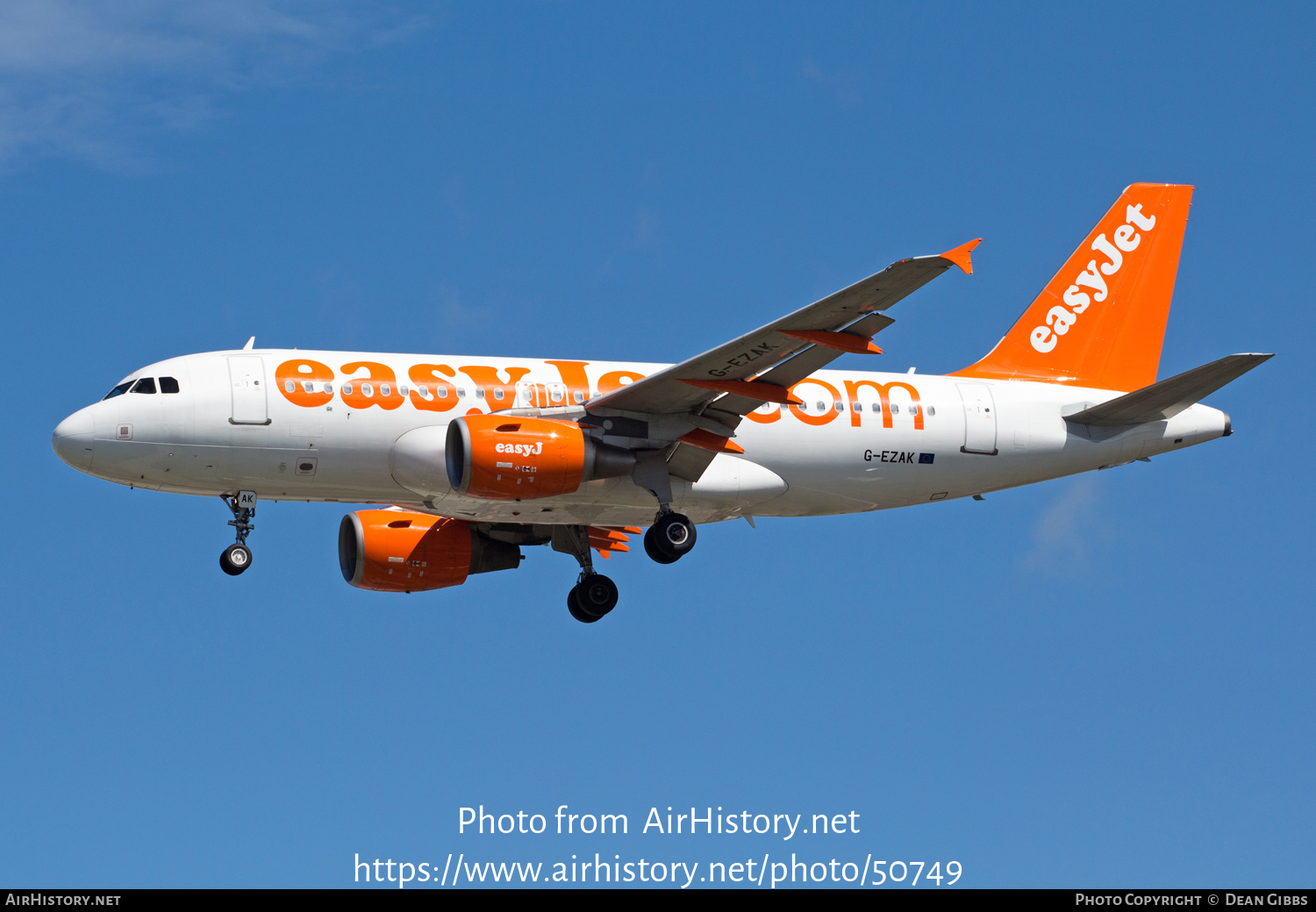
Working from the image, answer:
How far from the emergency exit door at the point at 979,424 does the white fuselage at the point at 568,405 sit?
4cm

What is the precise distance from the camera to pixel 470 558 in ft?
132

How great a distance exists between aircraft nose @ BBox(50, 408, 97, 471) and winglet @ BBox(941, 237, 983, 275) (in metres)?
16.9

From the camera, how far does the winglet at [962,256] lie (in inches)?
1120

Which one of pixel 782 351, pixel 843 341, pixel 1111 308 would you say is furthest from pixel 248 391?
pixel 1111 308

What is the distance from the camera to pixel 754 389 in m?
33.7

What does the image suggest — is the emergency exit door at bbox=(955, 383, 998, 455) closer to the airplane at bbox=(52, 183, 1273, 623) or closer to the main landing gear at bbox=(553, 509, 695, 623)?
the airplane at bbox=(52, 183, 1273, 623)

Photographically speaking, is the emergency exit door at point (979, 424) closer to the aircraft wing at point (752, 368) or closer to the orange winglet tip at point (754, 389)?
the aircraft wing at point (752, 368)

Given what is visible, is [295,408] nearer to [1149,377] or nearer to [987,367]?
[987,367]

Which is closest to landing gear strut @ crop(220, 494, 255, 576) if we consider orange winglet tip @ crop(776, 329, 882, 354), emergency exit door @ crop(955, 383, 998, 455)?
orange winglet tip @ crop(776, 329, 882, 354)

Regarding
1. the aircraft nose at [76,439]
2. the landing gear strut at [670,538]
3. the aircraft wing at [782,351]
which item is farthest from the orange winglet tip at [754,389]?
the aircraft nose at [76,439]

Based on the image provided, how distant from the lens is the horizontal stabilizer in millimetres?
35281

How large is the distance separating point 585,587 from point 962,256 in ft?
46.0

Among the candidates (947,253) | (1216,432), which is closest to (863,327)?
(947,253)

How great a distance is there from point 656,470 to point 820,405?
13.7 ft
